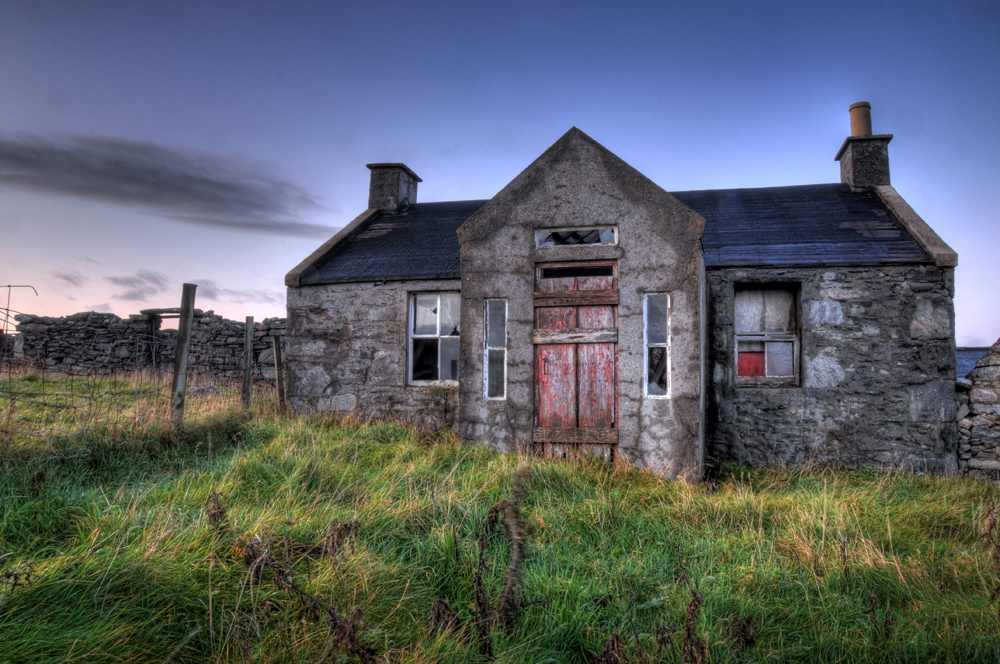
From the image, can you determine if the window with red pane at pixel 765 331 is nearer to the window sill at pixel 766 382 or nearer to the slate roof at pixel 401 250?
the window sill at pixel 766 382

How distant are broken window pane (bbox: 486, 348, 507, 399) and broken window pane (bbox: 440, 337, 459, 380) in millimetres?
2278

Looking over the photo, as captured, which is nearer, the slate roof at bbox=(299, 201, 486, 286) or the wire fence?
the wire fence

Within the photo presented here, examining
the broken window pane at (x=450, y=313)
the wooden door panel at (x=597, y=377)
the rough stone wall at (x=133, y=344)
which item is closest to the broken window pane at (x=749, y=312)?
the wooden door panel at (x=597, y=377)

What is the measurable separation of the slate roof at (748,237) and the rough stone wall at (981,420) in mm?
1804

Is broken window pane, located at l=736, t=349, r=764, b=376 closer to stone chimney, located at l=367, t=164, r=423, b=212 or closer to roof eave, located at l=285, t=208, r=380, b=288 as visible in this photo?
roof eave, located at l=285, t=208, r=380, b=288

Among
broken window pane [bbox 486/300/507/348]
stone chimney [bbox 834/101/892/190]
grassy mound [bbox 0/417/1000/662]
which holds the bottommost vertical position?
grassy mound [bbox 0/417/1000/662]

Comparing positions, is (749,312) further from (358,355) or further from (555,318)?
(358,355)

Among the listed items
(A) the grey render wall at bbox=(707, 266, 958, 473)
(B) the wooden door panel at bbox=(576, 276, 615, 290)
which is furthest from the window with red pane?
(B) the wooden door panel at bbox=(576, 276, 615, 290)

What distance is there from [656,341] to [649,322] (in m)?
0.26

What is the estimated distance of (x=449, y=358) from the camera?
34.1 feet

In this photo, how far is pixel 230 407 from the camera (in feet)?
28.1

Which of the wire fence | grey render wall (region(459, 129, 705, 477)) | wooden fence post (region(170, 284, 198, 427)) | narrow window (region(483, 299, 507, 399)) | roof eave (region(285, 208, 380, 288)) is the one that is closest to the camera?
the wire fence

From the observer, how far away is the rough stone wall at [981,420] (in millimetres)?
8539

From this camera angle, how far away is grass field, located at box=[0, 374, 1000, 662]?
121 inches
